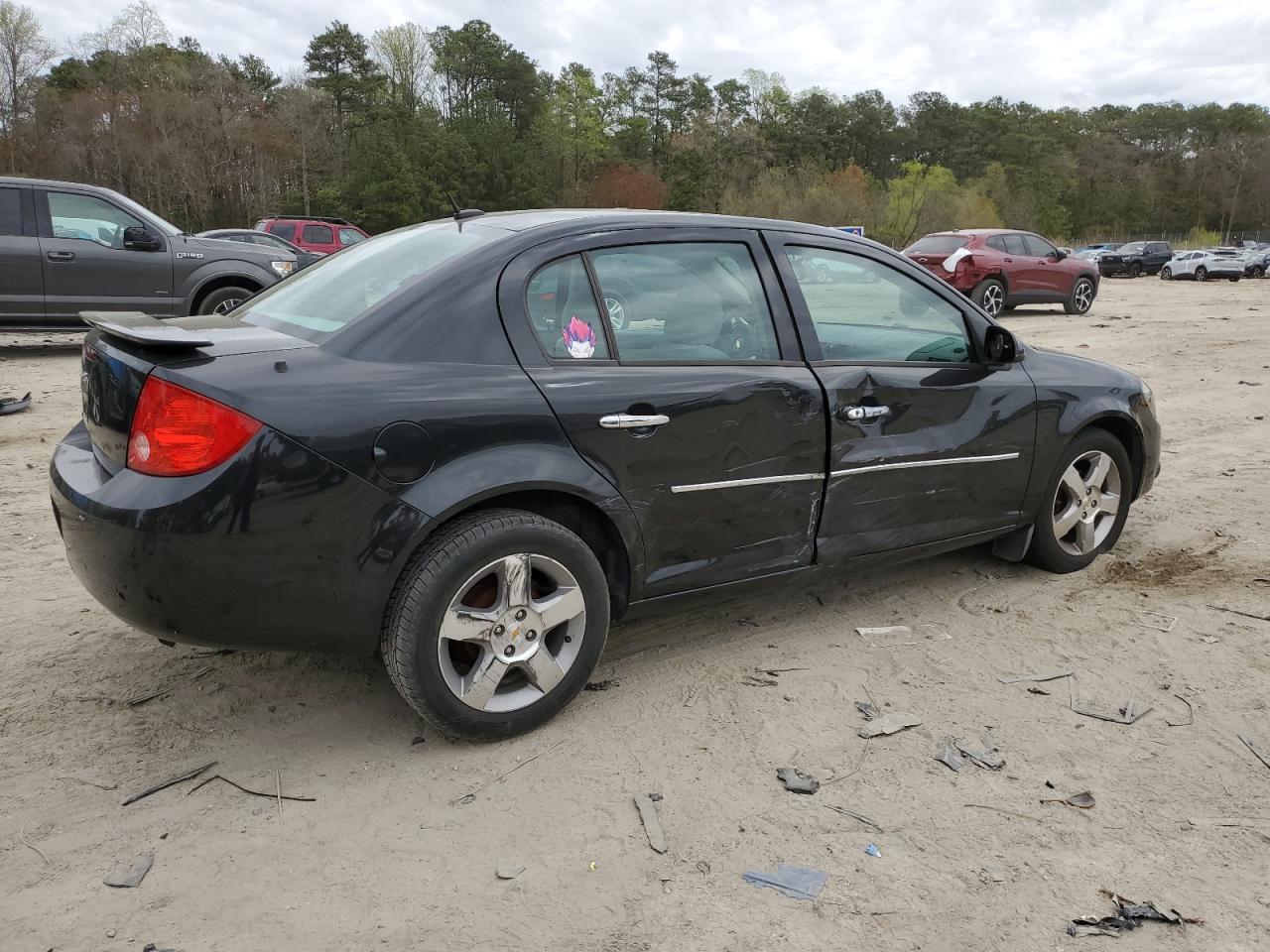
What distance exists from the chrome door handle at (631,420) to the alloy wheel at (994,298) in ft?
51.2

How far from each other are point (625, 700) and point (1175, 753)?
5.66 feet

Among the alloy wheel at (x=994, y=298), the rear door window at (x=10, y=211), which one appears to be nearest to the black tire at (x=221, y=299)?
the rear door window at (x=10, y=211)

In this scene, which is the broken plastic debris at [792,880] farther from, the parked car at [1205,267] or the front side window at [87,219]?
the parked car at [1205,267]

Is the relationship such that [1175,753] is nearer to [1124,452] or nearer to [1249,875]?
[1249,875]

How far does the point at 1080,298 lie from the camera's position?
1850cm

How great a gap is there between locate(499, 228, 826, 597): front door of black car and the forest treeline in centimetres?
4217

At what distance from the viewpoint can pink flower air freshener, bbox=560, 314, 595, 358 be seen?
3.05 metres

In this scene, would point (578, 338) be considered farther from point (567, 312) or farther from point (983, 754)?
point (983, 754)

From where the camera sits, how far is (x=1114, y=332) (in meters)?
14.9

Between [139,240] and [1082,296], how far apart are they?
16.2 m

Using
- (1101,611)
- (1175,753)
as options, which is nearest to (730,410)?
(1175,753)

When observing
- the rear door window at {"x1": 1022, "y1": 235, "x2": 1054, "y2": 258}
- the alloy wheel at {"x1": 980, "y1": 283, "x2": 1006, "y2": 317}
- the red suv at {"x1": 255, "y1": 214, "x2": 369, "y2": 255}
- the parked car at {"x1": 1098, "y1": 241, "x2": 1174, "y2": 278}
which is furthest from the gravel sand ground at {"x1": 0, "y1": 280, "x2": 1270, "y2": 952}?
the parked car at {"x1": 1098, "y1": 241, "x2": 1174, "y2": 278}

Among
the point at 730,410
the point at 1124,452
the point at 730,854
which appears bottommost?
the point at 730,854

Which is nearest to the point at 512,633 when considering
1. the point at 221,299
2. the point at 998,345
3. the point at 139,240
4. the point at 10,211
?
the point at 998,345
